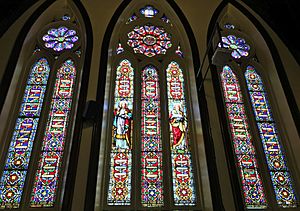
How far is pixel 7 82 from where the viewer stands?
516cm

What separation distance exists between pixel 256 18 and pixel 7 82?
176 inches

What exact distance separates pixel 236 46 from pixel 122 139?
2.86m

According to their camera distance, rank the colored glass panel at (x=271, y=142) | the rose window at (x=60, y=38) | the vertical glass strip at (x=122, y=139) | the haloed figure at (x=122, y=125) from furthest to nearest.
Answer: the rose window at (x=60, y=38) < the haloed figure at (x=122, y=125) < the colored glass panel at (x=271, y=142) < the vertical glass strip at (x=122, y=139)

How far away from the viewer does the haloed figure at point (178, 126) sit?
17.2ft

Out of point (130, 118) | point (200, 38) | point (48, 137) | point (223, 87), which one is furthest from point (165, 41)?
point (48, 137)

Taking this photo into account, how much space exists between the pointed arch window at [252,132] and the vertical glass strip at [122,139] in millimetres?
1548

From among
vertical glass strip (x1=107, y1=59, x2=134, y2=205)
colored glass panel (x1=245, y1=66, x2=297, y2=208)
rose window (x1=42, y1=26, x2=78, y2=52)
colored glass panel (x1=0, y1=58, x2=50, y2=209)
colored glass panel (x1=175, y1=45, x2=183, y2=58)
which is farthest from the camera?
colored glass panel (x1=175, y1=45, x2=183, y2=58)

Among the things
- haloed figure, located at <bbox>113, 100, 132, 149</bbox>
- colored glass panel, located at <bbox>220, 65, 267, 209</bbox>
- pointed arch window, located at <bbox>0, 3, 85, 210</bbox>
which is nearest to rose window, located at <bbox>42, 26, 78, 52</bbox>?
pointed arch window, located at <bbox>0, 3, 85, 210</bbox>

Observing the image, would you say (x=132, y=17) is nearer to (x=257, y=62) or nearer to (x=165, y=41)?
(x=165, y=41)

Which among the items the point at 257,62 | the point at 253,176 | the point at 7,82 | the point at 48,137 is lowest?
the point at 253,176

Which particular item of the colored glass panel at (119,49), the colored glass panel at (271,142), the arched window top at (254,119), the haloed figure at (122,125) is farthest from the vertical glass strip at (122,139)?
the colored glass panel at (271,142)

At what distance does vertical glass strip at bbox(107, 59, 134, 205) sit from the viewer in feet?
15.6

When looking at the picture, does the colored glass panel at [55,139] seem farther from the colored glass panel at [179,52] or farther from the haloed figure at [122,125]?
the colored glass panel at [179,52]

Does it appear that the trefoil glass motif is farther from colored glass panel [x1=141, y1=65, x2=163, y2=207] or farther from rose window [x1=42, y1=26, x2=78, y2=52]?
rose window [x1=42, y1=26, x2=78, y2=52]
